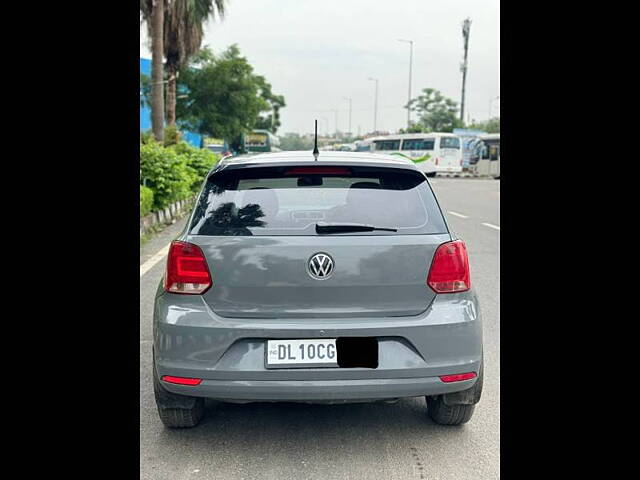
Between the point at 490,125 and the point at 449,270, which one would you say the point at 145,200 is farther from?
the point at 490,125

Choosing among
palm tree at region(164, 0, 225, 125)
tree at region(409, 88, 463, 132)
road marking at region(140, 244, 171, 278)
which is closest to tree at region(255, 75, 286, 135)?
tree at region(409, 88, 463, 132)

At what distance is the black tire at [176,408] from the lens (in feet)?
12.6

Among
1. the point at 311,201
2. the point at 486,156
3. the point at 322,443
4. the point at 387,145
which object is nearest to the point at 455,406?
the point at 322,443

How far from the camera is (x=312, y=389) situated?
344cm

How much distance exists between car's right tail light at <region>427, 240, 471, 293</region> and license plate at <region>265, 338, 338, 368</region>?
57 cm

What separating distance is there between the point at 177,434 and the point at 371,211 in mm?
1556

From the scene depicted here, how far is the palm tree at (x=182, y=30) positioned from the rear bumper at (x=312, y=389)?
78.0 feet

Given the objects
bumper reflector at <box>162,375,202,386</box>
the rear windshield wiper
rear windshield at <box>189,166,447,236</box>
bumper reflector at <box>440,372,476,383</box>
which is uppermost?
rear windshield at <box>189,166,447,236</box>

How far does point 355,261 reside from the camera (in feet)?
11.6

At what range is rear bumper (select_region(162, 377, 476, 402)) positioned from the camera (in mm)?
3438

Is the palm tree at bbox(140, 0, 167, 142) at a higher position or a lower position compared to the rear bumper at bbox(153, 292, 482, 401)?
higher

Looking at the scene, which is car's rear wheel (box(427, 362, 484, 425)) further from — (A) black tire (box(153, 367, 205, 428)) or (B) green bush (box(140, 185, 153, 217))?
(B) green bush (box(140, 185, 153, 217))
